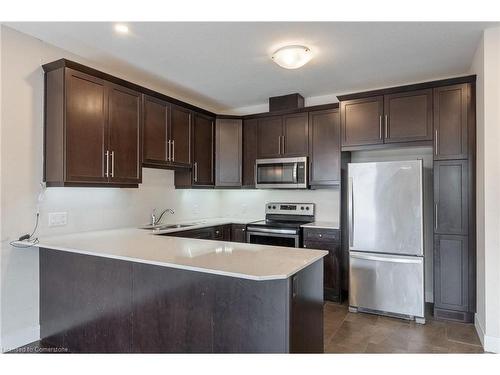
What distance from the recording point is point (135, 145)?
3219 millimetres

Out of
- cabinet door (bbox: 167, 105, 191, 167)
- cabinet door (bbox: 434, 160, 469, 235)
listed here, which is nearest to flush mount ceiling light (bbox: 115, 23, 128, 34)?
cabinet door (bbox: 167, 105, 191, 167)

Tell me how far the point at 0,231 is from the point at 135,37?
1.87 metres

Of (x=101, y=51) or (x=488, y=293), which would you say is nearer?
(x=488, y=293)

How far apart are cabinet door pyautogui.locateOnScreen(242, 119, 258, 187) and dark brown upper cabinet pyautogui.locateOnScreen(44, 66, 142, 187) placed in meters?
1.72

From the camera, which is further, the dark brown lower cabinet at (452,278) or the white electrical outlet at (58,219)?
the dark brown lower cabinet at (452,278)

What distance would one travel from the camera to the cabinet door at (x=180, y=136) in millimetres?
3713

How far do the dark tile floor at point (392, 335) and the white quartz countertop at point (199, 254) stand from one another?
1114 mm

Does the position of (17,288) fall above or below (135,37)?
below

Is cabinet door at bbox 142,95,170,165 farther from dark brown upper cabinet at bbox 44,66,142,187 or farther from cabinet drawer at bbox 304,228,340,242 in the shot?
cabinet drawer at bbox 304,228,340,242

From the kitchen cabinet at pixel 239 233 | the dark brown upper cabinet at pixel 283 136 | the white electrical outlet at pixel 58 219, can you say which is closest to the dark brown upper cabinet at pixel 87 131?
the white electrical outlet at pixel 58 219

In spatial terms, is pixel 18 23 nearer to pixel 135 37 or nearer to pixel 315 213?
pixel 135 37

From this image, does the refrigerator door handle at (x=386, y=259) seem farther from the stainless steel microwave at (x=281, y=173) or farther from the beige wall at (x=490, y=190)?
the stainless steel microwave at (x=281, y=173)
